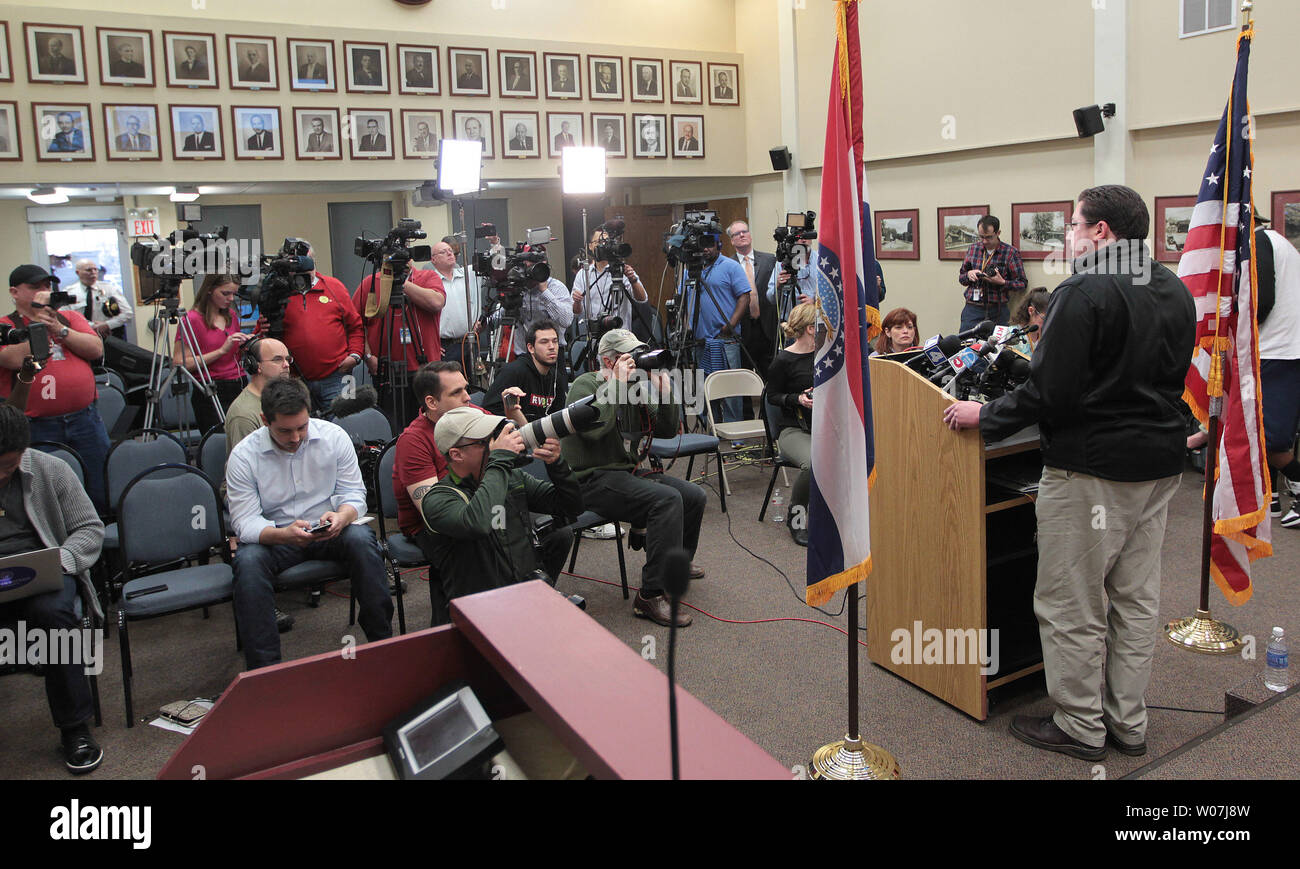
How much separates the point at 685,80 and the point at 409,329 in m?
5.83

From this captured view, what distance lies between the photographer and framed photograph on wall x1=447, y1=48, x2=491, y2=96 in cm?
952

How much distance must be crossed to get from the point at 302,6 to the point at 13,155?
9.12ft

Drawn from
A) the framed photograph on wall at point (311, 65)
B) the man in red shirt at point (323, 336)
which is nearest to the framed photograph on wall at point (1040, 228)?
the man in red shirt at point (323, 336)

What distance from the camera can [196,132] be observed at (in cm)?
852

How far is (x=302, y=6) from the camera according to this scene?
8.92m

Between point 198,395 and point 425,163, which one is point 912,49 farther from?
point 198,395

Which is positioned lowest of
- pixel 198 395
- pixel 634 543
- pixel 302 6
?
pixel 634 543

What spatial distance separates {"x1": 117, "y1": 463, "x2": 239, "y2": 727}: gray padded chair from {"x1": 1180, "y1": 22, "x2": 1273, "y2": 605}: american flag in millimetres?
3968

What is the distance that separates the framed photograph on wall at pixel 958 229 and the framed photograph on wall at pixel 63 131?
7.42m

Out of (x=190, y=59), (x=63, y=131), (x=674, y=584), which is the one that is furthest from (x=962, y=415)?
(x=63, y=131)

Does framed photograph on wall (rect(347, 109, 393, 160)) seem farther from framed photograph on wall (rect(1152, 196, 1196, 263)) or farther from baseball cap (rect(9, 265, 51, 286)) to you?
framed photograph on wall (rect(1152, 196, 1196, 263))

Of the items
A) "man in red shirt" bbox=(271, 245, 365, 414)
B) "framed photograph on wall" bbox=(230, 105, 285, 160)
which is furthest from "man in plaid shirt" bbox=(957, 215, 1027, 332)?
"framed photograph on wall" bbox=(230, 105, 285, 160)

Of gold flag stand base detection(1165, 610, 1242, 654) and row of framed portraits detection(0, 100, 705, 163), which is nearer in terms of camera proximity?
gold flag stand base detection(1165, 610, 1242, 654)
